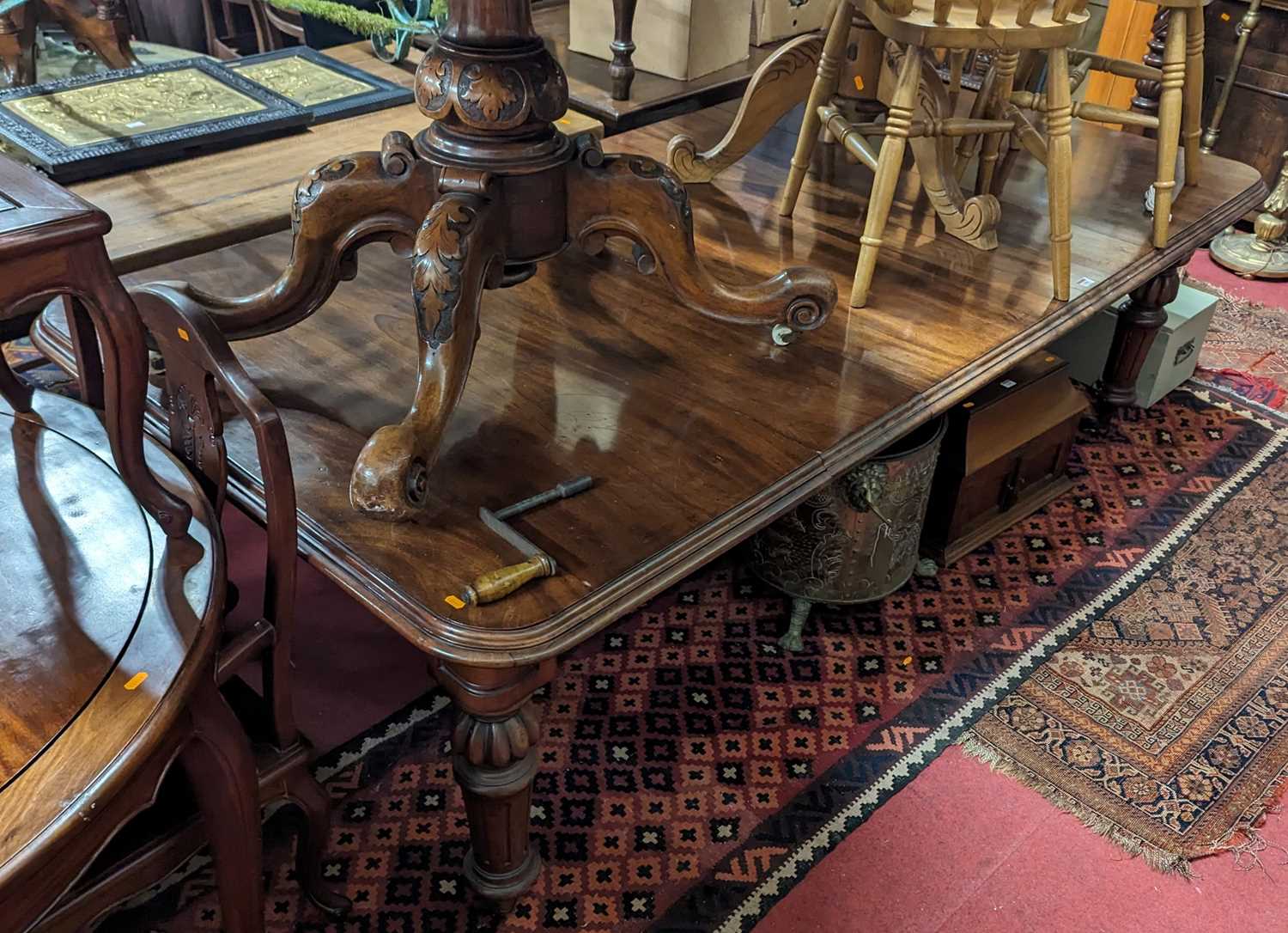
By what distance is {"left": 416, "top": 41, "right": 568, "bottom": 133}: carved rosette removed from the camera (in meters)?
1.27

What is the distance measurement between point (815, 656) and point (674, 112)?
1221 mm

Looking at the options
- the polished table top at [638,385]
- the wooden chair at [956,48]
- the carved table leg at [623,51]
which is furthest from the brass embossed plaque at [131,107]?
the wooden chair at [956,48]

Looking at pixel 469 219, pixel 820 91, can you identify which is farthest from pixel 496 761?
pixel 820 91

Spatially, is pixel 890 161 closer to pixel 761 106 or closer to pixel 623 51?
pixel 761 106

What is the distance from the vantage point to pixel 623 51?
2.24 metres

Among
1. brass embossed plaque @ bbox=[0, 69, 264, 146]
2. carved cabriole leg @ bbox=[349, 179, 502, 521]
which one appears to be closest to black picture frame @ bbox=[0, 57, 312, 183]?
brass embossed plaque @ bbox=[0, 69, 264, 146]

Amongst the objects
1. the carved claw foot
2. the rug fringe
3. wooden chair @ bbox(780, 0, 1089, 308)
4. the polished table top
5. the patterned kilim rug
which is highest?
wooden chair @ bbox(780, 0, 1089, 308)

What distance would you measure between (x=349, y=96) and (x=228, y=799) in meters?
1.60

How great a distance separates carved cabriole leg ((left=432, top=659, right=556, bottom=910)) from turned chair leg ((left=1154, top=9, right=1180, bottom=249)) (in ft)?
4.34

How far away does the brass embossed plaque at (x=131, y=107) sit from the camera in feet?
6.21

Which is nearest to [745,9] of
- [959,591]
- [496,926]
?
[959,591]

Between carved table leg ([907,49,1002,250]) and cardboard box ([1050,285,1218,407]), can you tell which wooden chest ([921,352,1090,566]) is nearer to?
carved table leg ([907,49,1002,250])

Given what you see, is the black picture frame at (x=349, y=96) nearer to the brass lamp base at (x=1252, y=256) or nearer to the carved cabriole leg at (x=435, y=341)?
the carved cabriole leg at (x=435, y=341)

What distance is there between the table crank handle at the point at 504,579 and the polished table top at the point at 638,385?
1 centimetres
